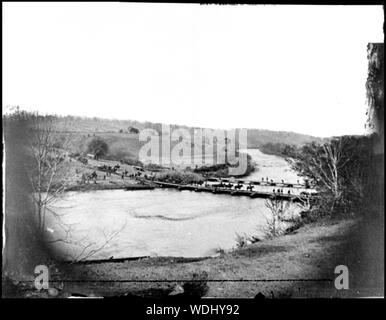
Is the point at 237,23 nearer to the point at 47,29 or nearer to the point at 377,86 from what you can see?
the point at 377,86

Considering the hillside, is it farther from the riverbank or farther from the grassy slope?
the riverbank

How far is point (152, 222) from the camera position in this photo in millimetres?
3293

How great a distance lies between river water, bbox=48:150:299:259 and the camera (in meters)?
3.26

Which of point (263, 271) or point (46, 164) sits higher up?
point (46, 164)

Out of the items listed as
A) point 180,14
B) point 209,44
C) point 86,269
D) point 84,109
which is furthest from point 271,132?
point 86,269

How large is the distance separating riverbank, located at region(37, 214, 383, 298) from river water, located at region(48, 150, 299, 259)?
0.10 metres

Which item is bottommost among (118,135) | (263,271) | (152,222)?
(263,271)

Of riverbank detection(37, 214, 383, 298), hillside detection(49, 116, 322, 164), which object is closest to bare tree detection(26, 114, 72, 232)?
hillside detection(49, 116, 322, 164)

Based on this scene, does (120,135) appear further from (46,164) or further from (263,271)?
(263,271)

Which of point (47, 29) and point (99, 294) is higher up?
point (47, 29)

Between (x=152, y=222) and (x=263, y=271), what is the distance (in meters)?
0.91

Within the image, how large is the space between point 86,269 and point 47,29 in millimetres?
1781

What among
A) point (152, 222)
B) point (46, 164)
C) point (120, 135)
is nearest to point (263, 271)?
point (152, 222)

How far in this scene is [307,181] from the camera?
343cm
